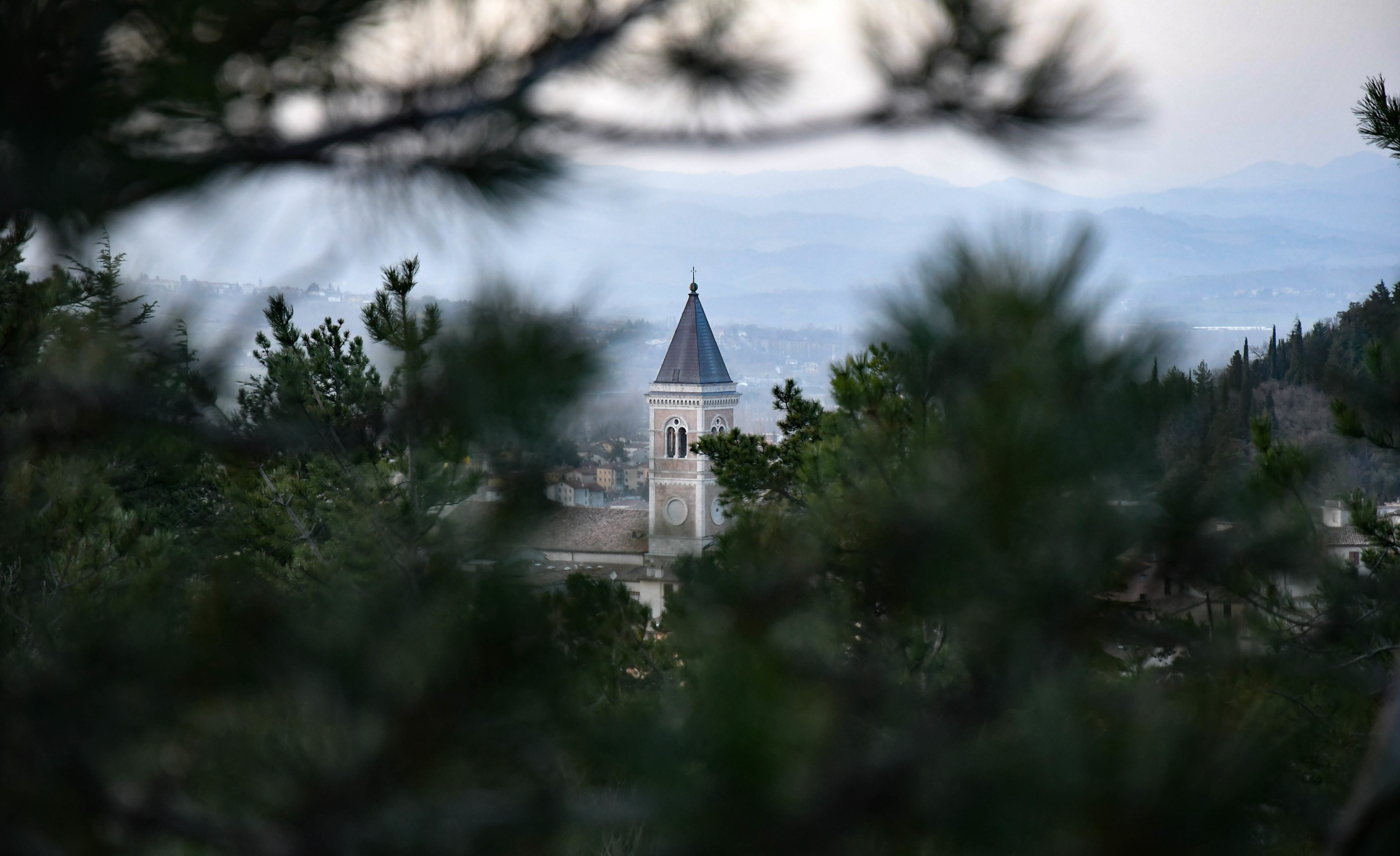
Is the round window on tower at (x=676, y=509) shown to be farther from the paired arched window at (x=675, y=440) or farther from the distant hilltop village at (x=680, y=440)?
the paired arched window at (x=675, y=440)

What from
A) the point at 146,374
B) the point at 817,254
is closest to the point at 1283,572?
the point at 146,374

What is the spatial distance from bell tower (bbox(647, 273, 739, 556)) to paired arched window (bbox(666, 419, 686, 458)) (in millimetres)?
24

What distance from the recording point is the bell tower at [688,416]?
44438mm

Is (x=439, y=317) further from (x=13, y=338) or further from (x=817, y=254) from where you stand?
(x=817, y=254)

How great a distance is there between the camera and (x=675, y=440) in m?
47.0

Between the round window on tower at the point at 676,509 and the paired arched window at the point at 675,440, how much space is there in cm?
175

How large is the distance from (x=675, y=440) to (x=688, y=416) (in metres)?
1.62

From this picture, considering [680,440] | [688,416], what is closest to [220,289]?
[688,416]

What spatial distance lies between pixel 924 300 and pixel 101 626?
1.56m

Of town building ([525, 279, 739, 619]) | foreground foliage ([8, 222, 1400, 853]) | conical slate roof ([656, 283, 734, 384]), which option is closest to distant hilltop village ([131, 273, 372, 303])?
foreground foliage ([8, 222, 1400, 853])

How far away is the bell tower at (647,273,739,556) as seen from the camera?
44.4m

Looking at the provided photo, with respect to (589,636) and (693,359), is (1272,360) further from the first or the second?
(693,359)

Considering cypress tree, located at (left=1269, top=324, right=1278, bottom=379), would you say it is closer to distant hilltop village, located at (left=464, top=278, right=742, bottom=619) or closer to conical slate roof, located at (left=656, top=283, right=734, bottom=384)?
distant hilltop village, located at (left=464, top=278, right=742, bottom=619)

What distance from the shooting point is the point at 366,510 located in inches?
74.6
